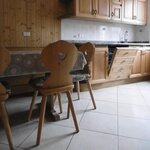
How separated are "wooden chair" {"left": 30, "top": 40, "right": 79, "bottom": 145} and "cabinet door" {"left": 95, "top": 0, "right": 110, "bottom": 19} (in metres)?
2.44

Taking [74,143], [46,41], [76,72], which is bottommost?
[74,143]

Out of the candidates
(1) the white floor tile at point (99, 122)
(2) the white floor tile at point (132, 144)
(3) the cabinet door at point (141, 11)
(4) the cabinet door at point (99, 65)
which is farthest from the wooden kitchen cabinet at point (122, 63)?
(2) the white floor tile at point (132, 144)

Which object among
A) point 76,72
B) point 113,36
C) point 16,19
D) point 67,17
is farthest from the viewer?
point 113,36

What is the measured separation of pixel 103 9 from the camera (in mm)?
3961

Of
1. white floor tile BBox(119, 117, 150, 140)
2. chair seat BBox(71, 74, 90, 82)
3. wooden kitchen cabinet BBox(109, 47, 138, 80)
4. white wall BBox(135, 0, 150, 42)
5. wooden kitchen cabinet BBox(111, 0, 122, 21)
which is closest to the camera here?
white floor tile BBox(119, 117, 150, 140)

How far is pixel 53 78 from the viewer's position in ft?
5.78

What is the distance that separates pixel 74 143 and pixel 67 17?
8.56 feet

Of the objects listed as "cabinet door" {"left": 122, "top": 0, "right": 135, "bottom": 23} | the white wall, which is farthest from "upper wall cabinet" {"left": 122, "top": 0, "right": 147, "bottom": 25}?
the white wall

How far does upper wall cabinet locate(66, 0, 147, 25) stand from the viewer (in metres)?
3.61

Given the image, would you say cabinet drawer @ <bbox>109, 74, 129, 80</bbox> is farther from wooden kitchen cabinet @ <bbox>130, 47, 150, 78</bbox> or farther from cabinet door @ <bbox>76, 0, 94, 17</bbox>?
cabinet door @ <bbox>76, 0, 94, 17</bbox>

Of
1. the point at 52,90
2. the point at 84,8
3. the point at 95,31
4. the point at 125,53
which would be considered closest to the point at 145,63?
the point at 125,53

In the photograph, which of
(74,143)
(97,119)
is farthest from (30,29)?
(74,143)

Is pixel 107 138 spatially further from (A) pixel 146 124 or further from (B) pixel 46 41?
(B) pixel 46 41

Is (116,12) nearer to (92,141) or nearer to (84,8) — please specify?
(84,8)
